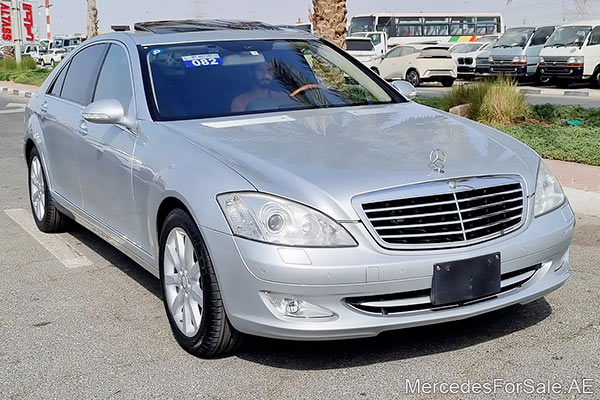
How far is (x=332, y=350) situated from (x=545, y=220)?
4.02 feet

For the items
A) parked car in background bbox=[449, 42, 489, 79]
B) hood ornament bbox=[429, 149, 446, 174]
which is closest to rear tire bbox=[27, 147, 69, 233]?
hood ornament bbox=[429, 149, 446, 174]

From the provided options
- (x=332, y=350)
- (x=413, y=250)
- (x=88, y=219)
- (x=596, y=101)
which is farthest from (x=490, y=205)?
(x=596, y=101)

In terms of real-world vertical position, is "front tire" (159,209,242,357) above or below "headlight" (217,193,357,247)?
below

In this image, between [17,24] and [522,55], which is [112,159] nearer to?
[522,55]

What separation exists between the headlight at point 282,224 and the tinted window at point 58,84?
10.7ft

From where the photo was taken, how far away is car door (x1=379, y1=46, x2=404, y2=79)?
30234mm

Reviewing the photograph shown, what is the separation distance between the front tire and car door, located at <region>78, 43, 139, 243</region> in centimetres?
56

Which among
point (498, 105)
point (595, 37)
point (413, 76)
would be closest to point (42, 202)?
point (498, 105)

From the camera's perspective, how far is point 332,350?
422 cm

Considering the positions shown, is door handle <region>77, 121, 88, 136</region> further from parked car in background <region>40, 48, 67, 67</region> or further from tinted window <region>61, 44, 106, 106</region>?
parked car in background <region>40, 48, 67, 67</region>

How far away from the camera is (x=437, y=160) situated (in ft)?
13.3

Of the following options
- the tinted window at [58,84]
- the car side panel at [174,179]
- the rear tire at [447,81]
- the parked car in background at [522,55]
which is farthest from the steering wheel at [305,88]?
the rear tire at [447,81]

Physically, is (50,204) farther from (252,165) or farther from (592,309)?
(592,309)

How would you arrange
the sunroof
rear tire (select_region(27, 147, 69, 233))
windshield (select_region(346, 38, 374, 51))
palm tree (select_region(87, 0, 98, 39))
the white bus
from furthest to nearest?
the white bus → windshield (select_region(346, 38, 374, 51)) → palm tree (select_region(87, 0, 98, 39)) → rear tire (select_region(27, 147, 69, 233)) → the sunroof
